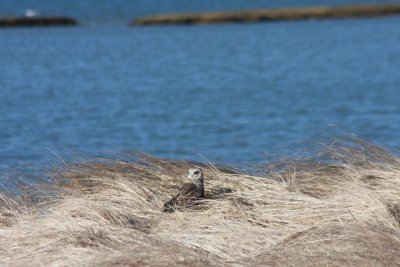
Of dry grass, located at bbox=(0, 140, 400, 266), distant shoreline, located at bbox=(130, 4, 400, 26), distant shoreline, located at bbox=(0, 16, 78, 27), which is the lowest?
distant shoreline, located at bbox=(130, 4, 400, 26)

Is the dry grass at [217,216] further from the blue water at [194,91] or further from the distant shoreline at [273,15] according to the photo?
the distant shoreline at [273,15]

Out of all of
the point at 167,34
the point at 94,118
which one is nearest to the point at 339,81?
the point at 94,118

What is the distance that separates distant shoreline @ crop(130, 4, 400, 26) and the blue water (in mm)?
8121

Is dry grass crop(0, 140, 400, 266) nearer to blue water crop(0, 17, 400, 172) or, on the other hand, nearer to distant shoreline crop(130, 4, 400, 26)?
blue water crop(0, 17, 400, 172)

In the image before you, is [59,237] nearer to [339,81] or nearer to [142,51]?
[339,81]

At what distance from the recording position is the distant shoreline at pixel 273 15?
204 ft

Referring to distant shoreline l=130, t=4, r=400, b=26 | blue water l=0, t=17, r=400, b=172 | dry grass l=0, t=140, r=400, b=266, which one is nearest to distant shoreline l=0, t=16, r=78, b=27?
distant shoreline l=130, t=4, r=400, b=26

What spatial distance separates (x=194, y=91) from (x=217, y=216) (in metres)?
23.5

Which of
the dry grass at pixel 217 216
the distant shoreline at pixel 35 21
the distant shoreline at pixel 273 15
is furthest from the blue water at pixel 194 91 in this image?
the distant shoreline at pixel 273 15

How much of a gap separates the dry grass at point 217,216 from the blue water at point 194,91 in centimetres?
130

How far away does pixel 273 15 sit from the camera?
63.6 m

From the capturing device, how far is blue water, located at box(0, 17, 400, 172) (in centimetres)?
1948

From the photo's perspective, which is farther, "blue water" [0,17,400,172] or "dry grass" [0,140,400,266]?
"blue water" [0,17,400,172]

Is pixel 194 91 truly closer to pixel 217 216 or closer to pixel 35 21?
pixel 217 216
